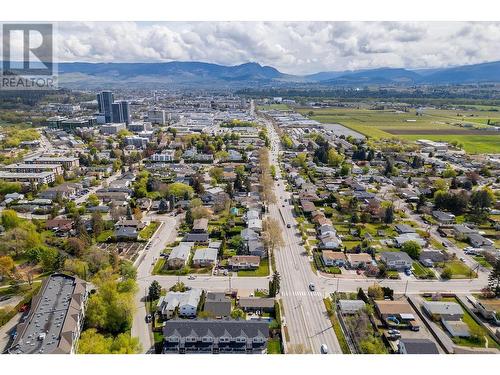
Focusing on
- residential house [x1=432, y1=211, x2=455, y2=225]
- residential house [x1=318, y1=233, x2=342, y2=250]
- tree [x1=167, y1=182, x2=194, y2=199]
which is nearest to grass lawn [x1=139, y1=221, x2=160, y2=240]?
tree [x1=167, y1=182, x2=194, y2=199]

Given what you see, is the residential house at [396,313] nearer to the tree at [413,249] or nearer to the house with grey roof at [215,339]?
the tree at [413,249]

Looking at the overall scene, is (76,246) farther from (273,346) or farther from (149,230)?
(273,346)

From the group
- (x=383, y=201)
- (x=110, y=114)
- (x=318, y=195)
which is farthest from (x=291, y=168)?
(x=110, y=114)

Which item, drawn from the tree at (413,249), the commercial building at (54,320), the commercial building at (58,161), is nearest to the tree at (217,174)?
the commercial building at (58,161)

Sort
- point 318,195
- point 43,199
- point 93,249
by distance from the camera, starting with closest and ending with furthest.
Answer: point 93,249, point 43,199, point 318,195

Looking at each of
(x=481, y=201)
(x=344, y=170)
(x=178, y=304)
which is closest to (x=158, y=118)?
(x=344, y=170)

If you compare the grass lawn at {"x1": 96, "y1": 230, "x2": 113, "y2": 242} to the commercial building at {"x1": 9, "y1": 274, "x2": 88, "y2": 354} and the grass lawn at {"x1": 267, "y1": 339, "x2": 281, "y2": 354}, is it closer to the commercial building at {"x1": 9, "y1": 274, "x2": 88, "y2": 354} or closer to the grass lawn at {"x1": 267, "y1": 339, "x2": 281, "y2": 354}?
the commercial building at {"x1": 9, "y1": 274, "x2": 88, "y2": 354}

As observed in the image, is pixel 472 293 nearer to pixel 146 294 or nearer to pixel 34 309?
pixel 146 294
